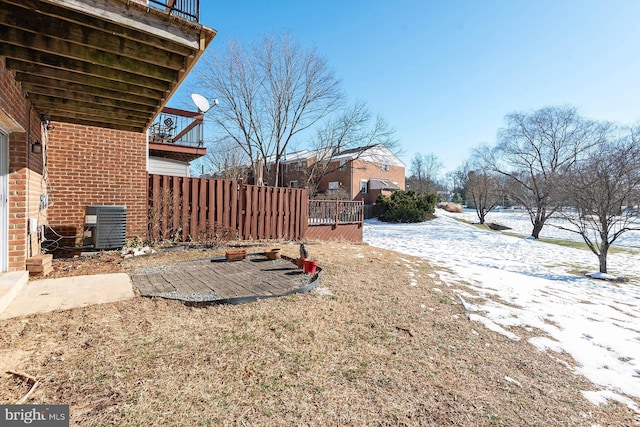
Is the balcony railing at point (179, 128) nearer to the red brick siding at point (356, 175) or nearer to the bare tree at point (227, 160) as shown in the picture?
the bare tree at point (227, 160)

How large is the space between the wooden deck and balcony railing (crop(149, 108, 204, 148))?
24.5 feet

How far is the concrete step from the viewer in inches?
113

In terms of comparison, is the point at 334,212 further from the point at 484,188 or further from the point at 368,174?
the point at 484,188

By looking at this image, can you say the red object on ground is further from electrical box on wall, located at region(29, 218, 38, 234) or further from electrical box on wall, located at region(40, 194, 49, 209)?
electrical box on wall, located at region(40, 194, 49, 209)

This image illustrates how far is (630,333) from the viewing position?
13.3ft

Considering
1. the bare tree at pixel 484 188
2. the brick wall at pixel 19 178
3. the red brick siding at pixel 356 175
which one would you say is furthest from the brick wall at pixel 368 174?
the brick wall at pixel 19 178

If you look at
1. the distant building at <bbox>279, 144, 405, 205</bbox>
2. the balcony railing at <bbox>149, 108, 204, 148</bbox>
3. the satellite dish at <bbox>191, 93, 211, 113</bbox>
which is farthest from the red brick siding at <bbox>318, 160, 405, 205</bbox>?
the satellite dish at <bbox>191, 93, 211, 113</bbox>

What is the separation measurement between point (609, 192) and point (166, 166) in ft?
50.8

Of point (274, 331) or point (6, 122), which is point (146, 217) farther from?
point (274, 331)

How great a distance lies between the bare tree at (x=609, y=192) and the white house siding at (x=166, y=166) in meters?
14.7

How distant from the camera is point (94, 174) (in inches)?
232

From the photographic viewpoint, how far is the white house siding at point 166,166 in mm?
11395

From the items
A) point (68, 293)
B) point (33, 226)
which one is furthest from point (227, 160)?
point (68, 293)

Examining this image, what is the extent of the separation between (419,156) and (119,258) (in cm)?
4592
